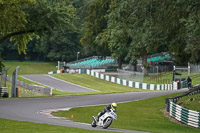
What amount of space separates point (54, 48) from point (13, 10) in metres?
66.5

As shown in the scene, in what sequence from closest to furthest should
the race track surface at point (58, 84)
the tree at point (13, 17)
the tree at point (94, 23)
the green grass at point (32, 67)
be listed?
the tree at point (13, 17), the race track surface at point (58, 84), the tree at point (94, 23), the green grass at point (32, 67)

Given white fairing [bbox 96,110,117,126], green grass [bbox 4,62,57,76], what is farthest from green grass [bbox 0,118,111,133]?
green grass [bbox 4,62,57,76]

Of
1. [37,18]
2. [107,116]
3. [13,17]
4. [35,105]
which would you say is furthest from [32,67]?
[107,116]

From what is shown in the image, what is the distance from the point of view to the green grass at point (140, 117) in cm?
2244

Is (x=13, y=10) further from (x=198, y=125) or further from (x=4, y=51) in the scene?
(x=4, y=51)

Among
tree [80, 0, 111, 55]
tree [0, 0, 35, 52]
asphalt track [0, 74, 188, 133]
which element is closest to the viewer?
asphalt track [0, 74, 188, 133]

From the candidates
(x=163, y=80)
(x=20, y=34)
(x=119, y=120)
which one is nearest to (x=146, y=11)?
(x=119, y=120)

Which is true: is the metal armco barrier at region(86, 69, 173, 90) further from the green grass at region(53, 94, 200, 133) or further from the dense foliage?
the green grass at region(53, 94, 200, 133)

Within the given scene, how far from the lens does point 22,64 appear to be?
97750 mm

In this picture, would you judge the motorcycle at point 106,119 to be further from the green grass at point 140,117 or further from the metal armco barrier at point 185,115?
the metal armco barrier at point 185,115

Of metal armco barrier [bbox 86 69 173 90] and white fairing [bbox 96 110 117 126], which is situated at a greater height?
white fairing [bbox 96 110 117 126]

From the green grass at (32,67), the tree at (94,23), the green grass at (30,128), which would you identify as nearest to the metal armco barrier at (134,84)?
the tree at (94,23)

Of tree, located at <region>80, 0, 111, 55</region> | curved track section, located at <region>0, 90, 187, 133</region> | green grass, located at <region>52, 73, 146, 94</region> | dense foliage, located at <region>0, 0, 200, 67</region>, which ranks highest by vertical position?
tree, located at <region>80, 0, 111, 55</region>

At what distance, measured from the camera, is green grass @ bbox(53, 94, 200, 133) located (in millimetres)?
22438
